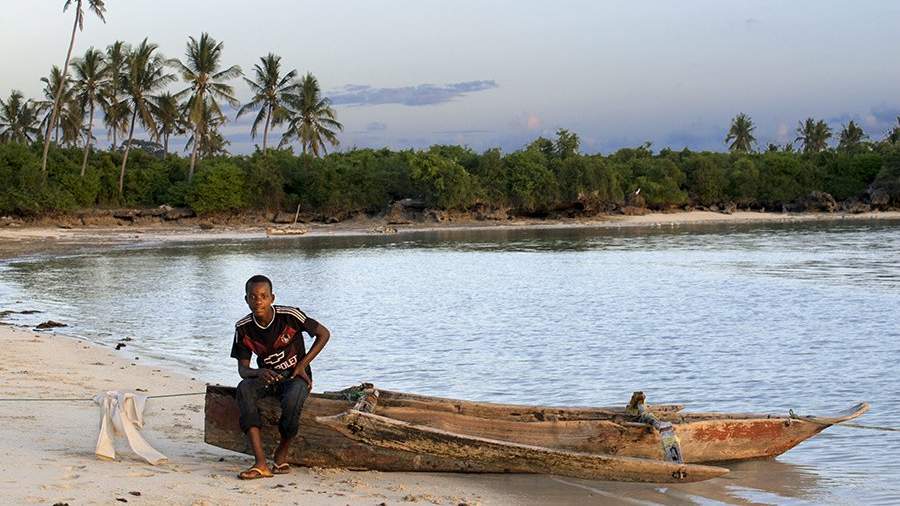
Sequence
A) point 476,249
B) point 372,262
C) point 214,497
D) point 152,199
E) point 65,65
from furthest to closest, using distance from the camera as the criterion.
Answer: point 152,199 < point 65,65 < point 476,249 < point 372,262 < point 214,497

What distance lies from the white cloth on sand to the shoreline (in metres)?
30.2

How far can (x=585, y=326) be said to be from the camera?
1758 centimetres

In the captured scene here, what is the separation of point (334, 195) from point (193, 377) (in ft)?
167

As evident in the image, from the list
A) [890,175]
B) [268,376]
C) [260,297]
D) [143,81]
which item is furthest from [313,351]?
[890,175]

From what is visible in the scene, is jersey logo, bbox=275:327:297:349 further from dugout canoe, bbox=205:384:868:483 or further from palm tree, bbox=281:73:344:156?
palm tree, bbox=281:73:344:156

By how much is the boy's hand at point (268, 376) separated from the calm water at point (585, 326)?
1.83 metres

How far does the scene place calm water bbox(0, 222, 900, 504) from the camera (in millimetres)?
8375

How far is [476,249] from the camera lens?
43125 millimetres

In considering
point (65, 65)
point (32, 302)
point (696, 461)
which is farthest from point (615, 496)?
point (65, 65)

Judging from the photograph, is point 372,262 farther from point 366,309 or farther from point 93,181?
point 93,181

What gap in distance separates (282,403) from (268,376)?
0.68 ft

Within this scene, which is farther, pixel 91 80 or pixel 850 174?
pixel 850 174

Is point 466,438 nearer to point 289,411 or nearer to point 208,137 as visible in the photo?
point 289,411

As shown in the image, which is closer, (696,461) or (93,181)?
(696,461)
